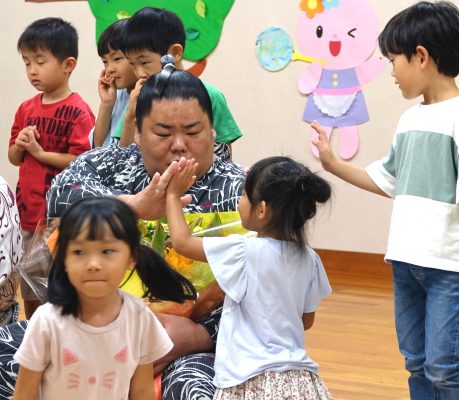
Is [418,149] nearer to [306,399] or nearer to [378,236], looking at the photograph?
[306,399]

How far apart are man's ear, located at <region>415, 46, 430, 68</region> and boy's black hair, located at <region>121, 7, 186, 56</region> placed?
1031 mm

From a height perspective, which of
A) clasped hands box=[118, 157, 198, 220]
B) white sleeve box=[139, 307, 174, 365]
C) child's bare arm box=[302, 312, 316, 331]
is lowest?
child's bare arm box=[302, 312, 316, 331]

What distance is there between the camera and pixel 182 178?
2.29 metres

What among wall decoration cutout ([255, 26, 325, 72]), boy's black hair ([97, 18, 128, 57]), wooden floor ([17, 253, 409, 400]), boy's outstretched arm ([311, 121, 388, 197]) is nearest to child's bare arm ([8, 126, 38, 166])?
boy's black hair ([97, 18, 128, 57])

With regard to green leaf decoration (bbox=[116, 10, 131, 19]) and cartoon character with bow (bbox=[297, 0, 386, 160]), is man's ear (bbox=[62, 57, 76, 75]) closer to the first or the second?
cartoon character with bow (bbox=[297, 0, 386, 160])

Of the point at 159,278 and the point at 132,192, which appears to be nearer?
the point at 159,278

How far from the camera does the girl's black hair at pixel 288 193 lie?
2291 mm

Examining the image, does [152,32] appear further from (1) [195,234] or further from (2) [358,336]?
(2) [358,336]

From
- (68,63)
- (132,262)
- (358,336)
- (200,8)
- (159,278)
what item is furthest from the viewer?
(200,8)

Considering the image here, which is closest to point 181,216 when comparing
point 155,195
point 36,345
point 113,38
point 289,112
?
point 155,195

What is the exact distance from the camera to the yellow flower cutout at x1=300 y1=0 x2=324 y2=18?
5.68m

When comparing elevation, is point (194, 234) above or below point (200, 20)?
below

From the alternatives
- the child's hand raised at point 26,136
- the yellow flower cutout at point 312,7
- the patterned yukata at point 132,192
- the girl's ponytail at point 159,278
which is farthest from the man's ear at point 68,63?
the girl's ponytail at point 159,278

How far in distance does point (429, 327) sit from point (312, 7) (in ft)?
11.1
